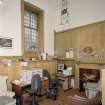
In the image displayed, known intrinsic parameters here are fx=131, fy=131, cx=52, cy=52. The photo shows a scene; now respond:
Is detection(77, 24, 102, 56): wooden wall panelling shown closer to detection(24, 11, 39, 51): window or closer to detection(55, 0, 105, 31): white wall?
detection(55, 0, 105, 31): white wall

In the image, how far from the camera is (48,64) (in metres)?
5.40

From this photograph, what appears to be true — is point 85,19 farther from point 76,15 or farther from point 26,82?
point 26,82

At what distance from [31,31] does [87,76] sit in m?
2.92

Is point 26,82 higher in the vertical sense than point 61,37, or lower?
lower

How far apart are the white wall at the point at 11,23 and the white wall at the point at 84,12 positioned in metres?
2.25

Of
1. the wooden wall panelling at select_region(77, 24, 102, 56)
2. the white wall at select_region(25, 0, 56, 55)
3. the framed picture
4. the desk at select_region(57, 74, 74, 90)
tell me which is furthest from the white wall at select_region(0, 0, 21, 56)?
the wooden wall panelling at select_region(77, 24, 102, 56)

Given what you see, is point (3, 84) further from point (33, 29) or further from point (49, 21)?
point (49, 21)

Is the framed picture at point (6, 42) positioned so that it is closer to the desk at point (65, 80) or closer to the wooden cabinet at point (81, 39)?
the desk at point (65, 80)

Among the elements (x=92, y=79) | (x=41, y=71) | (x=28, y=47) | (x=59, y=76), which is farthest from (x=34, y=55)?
(x=92, y=79)

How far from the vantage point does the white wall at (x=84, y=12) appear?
16.1 feet

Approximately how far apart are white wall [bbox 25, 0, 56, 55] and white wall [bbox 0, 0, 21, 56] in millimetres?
1319

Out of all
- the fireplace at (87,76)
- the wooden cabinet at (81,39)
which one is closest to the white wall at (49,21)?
the wooden cabinet at (81,39)

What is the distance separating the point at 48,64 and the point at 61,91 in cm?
118

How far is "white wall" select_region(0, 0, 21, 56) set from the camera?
162 inches
